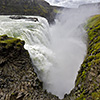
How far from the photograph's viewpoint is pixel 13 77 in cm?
1139

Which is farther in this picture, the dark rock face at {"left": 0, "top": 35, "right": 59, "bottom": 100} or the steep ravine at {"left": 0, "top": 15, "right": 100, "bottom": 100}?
the dark rock face at {"left": 0, "top": 35, "right": 59, "bottom": 100}

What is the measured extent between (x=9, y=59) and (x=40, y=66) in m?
6.48

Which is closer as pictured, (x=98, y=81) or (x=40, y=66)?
(x=98, y=81)

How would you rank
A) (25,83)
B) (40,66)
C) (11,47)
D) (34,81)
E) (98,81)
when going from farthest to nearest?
(40,66), (11,47), (34,81), (25,83), (98,81)

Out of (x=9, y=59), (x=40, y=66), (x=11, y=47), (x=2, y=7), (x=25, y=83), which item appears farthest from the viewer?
(x=2, y=7)

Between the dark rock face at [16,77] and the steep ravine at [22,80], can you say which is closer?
the steep ravine at [22,80]

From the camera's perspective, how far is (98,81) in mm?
9203

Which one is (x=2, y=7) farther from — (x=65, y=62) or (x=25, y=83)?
(x=25, y=83)

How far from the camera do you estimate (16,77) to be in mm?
11492

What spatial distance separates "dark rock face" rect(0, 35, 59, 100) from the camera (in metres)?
9.78

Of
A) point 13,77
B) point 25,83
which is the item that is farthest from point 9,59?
point 25,83

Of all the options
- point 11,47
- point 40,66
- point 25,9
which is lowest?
point 25,9

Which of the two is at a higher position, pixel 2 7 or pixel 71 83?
pixel 71 83

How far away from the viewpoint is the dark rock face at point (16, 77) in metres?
9.78
